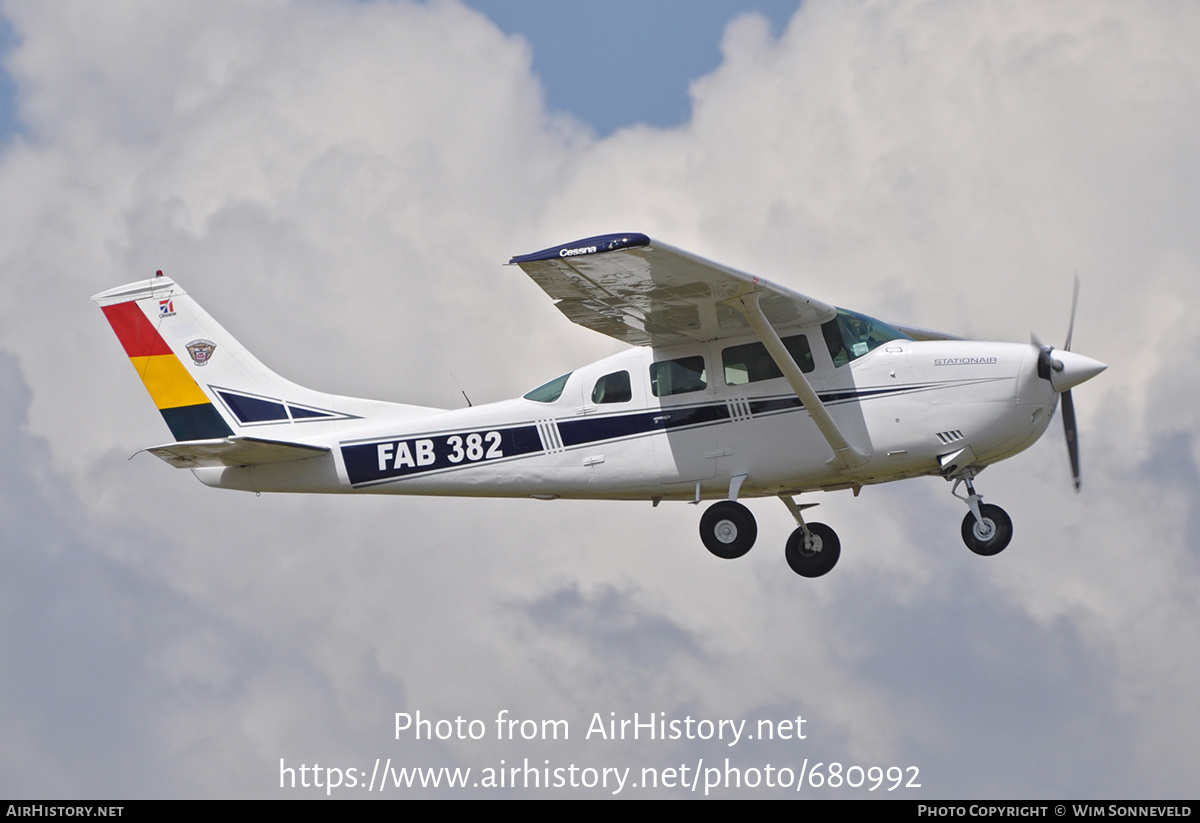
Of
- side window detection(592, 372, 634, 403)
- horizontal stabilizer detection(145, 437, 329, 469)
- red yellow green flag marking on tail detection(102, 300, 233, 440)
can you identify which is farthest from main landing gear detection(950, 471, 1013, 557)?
red yellow green flag marking on tail detection(102, 300, 233, 440)

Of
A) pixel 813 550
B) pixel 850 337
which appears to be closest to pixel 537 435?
pixel 813 550

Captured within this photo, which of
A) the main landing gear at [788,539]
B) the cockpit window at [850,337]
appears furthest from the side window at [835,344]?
the main landing gear at [788,539]

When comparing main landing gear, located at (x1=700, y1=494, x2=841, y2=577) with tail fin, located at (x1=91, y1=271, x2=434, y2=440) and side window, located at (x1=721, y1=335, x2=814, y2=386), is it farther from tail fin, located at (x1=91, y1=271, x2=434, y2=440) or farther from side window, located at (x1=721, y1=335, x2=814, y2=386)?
tail fin, located at (x1=91, y1=271, x2=434, y2=440)

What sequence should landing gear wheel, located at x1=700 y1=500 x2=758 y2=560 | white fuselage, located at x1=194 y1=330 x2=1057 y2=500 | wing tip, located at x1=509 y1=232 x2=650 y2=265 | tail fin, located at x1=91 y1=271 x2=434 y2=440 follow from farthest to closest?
tail fin, located at x1=91 y1=271 x2=434 y2=440 → landing gear wheel, located at x1=700 y1=500 x2=758 y2=560 → white fuselage, located at x1=194 y1=330 x2=1057 y2=500 → wing tip, located at x1=509 y1=232 x2=650 y2=265

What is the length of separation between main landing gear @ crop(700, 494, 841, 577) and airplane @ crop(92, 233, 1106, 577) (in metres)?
0.02

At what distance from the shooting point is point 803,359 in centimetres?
1767

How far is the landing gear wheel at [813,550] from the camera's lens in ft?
A: 62.5

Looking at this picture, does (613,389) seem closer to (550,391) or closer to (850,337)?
(550,391)

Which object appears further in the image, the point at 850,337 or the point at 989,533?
the point at 850,337

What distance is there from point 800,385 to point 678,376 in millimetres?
1729

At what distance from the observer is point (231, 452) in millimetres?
18828

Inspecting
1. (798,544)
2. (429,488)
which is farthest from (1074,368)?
(429,488)

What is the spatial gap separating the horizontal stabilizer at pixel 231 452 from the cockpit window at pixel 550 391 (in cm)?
292

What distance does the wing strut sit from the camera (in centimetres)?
1677
